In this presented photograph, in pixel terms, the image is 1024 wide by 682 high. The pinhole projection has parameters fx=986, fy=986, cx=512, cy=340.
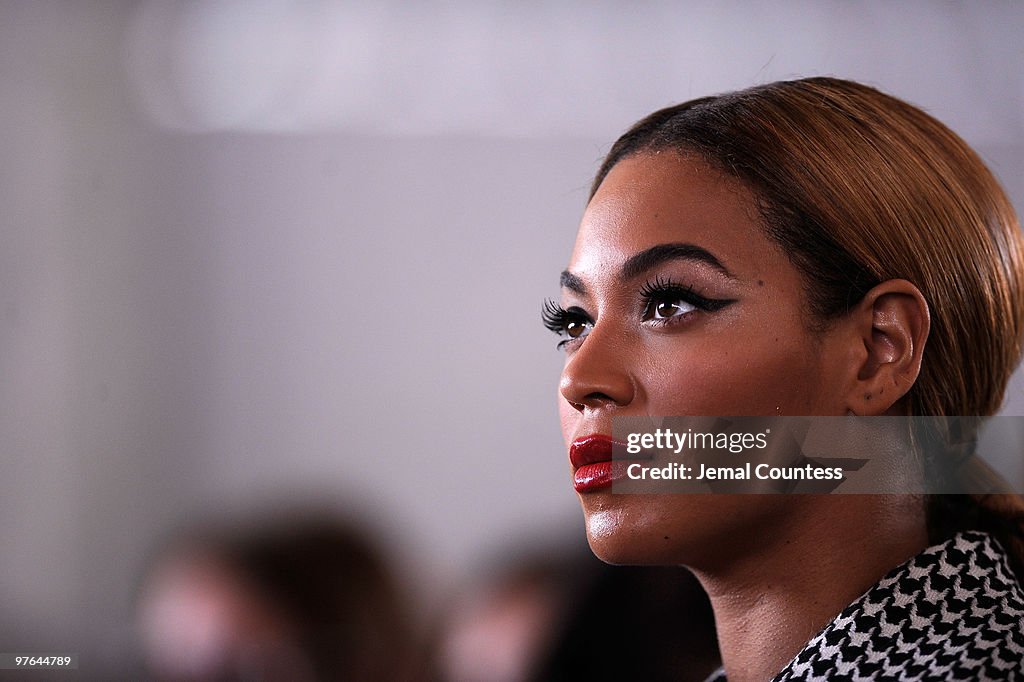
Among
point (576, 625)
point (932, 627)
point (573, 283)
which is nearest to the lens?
point (932, 627)

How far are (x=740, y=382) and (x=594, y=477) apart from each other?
146 millimetres

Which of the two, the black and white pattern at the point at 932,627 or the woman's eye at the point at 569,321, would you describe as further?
the woman's eye at the point at 569,321

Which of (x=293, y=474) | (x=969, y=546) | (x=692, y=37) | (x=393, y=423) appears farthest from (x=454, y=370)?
(x=969, y=546)

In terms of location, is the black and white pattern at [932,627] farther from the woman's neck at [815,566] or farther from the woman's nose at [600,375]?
the woman's nose at [600,375]

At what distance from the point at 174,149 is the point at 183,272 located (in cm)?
17

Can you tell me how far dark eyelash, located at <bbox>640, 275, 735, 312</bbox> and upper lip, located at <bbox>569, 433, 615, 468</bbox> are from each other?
0.39 feet

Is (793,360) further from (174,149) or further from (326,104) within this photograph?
(174,149)

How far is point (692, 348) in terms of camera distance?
0.80m

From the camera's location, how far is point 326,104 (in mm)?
1300

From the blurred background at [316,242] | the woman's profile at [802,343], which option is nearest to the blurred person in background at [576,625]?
the blurred background at [316,242]

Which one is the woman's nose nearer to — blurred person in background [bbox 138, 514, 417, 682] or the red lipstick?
the red lipstick

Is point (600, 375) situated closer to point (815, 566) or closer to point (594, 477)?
point (594, 477)

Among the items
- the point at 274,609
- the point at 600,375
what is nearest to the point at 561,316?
the point at 600,375

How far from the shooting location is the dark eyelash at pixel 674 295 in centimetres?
81
